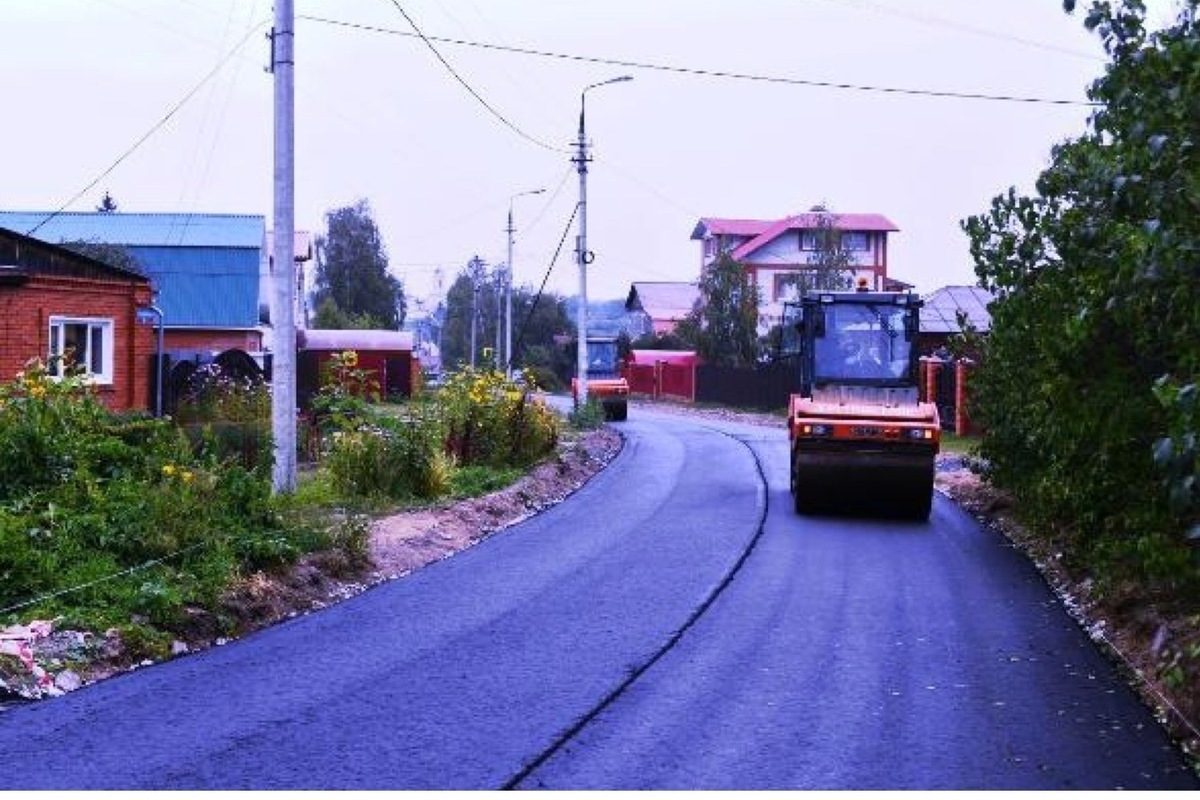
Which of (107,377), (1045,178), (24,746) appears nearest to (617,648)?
(24,746)

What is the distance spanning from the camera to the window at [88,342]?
27.3 m

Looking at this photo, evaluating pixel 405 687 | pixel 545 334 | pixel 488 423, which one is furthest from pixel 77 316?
pixel 545 334

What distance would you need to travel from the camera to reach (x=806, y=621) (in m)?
11.4

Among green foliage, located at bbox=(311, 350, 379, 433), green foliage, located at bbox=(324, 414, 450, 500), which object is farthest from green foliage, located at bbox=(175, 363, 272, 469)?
green foliage, located at bbox=(324, 414, 450, 500)

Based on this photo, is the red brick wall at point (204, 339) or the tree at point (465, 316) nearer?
the red brick wall at point (204, 339)

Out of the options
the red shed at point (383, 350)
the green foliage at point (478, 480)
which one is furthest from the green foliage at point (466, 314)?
the green foliage at point (478, 480)

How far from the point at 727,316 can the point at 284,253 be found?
47.2 m

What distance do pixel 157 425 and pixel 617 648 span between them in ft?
19.7

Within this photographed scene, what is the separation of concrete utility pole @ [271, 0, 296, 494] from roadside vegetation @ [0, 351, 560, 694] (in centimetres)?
32

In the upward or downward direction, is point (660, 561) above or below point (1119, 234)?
below

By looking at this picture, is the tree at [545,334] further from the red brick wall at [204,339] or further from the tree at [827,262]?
the red brick wall at [204,339]

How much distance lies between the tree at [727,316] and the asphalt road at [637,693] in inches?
1810

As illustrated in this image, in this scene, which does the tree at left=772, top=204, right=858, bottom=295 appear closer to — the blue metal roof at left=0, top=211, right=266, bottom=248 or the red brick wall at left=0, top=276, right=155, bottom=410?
the blue metal roof at left=0, top=211, right=266, bottom=248

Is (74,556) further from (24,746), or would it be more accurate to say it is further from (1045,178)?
(1045,178)
